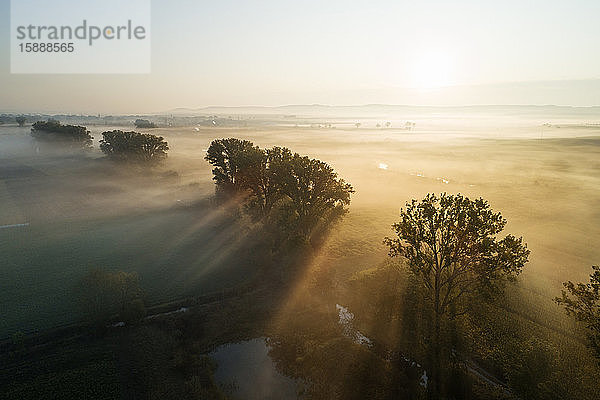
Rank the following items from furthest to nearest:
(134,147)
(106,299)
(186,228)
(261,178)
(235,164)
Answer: (134,147) → (235,164) → (186,228) → (261,178) → (106,299)

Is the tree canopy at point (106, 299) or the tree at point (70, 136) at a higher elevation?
the tree at point (70, 136)

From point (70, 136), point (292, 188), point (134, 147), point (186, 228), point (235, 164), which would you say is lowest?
point (186, 228)

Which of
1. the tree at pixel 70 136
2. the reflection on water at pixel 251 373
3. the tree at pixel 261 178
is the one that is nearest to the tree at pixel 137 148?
the tree at pixel 70 136

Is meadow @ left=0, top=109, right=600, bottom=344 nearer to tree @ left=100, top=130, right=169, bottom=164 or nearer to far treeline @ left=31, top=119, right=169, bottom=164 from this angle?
far treeline @ left=31, top=119, right=169, bottom=164

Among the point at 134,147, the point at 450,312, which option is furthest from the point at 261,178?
the point at 134,147

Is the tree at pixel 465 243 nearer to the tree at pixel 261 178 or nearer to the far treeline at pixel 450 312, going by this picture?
A: the far treeline at pixel 450 312

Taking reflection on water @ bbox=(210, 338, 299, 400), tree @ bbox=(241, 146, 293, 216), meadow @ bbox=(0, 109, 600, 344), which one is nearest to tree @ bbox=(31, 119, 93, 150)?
meadow @ bbox=(0, 109, 600, 344)

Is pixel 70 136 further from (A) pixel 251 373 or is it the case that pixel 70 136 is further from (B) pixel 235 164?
(A) pixel 251 373
